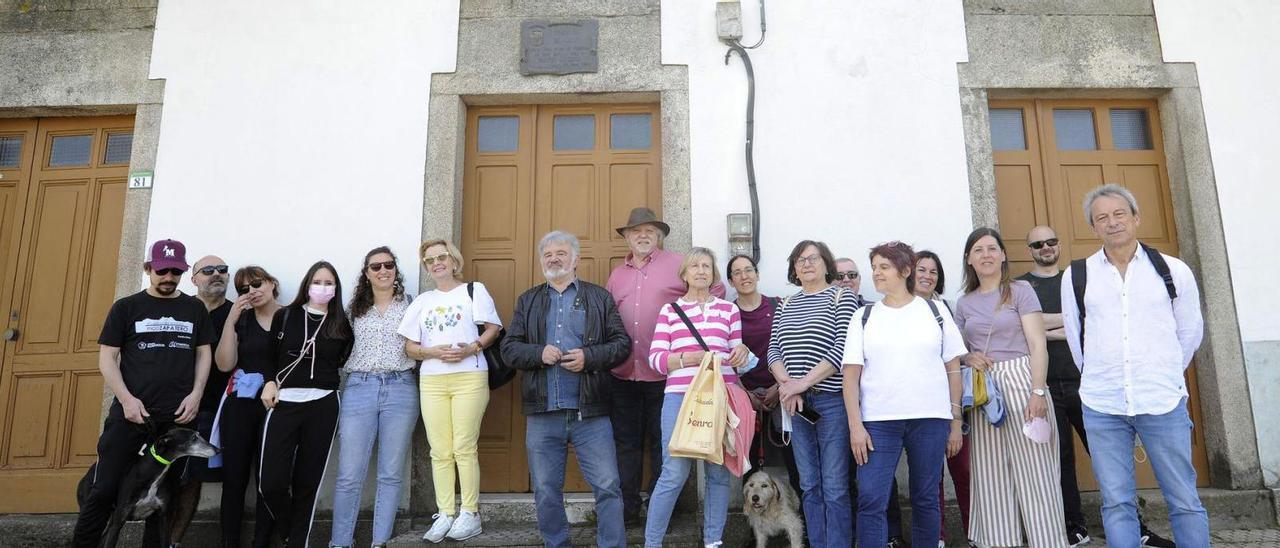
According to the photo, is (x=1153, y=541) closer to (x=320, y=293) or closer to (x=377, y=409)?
(x=377, y=409)

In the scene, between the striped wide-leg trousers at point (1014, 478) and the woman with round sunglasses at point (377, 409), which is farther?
the woman with round sunglasses at point (377, 409)

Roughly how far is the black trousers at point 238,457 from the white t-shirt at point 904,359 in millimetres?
3168

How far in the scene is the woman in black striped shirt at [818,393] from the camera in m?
3.53

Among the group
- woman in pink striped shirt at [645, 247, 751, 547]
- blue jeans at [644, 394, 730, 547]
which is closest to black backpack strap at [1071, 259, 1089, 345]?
woman in pink striped shirt at [645, 247, 751, 547]

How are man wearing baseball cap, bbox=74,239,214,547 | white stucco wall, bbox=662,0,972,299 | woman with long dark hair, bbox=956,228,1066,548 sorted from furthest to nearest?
white stucco wall, bbox=662,0,972,299, man wearing baseball cap, bbox=74,239,214,547, woman with long dark hair, bbox=956,228,1066,548

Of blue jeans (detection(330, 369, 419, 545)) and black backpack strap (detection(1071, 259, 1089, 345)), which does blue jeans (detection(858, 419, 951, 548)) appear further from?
blue jeans (detection(330, 369, 419, 545))

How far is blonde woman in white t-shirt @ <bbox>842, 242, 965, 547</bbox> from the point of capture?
333cm

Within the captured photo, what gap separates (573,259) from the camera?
4266 mm

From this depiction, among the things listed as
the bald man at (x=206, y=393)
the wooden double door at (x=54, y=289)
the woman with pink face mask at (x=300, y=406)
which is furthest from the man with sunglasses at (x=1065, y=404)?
the wooden double door at (x=54, y=289)

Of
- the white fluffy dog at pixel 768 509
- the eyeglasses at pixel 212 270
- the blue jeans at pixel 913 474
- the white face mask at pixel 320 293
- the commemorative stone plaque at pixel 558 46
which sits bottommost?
the white fluffy dog at pixel 768 509

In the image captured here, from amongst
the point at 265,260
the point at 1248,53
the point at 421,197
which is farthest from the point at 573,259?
the point at 1248,53

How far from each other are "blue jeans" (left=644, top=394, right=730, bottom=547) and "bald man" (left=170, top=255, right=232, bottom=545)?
246cm

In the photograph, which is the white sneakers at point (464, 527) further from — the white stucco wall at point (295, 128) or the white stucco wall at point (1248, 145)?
the white stucco wall at point (1248, 145)

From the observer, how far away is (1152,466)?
9.61 ft
